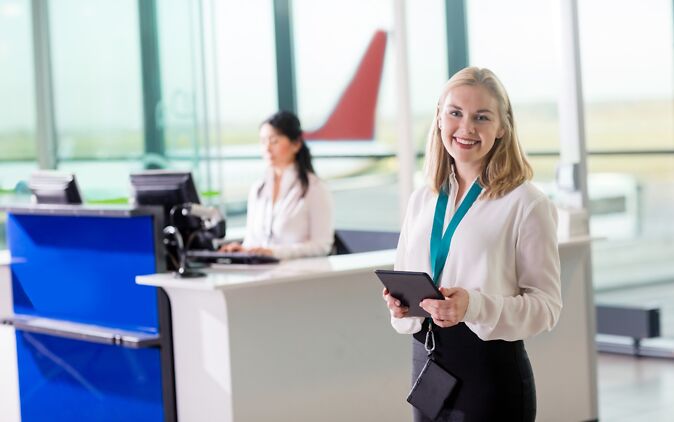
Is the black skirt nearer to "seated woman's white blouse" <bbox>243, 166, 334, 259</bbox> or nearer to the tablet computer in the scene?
the tablet computer

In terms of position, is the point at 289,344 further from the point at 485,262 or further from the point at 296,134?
the point at 485,262

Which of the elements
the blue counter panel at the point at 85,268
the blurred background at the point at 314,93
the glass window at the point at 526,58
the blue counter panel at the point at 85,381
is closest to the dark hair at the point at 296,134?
the blue counter panel at the point at 85,268

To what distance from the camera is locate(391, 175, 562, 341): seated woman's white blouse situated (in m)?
2.58

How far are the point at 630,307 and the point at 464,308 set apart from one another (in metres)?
5.43

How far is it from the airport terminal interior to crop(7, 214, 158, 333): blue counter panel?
1 cm

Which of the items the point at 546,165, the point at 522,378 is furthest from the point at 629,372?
the point at 522,378

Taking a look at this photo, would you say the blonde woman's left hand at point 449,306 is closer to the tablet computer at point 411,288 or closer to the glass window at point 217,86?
the tablet computer at point 411,288

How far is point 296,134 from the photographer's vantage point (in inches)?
232

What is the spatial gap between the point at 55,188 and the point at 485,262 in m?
3.15

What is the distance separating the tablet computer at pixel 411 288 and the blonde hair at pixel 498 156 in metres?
0.30

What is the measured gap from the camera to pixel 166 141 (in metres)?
8.67

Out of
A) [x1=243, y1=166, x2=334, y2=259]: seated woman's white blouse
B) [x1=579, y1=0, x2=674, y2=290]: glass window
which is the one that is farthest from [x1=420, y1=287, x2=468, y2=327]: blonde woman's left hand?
[x1=579, y1=0, x2=674, y2=290]: glass window

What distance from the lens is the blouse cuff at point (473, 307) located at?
8.19 ft

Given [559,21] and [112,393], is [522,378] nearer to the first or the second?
[112,393]
